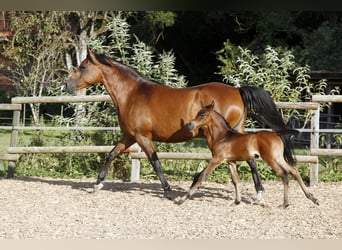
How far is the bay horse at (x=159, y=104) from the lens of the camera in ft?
23.6

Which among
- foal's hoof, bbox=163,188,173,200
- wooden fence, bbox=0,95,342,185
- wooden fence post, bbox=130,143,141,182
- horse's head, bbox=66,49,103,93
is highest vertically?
horse's head, bbox=66,49,103,93

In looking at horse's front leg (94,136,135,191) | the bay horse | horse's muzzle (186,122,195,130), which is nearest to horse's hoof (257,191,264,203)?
the bay horse

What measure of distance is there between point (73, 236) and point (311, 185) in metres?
4.66

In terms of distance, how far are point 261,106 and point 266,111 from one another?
0.08 metres

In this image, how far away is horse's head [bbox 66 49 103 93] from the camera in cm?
767

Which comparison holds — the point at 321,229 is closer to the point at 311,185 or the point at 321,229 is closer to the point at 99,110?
the point at 311,185

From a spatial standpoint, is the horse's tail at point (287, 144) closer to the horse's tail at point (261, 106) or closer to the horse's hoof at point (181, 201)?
the horse's tail at point (261, 106)

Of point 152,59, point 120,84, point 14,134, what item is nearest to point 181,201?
point 120,84

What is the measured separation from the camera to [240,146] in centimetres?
670

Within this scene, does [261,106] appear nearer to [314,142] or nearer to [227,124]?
[227,124]

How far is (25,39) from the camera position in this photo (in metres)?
17.0

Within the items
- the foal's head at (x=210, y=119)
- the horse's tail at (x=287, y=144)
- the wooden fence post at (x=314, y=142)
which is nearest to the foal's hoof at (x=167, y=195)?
the foal's head at (x=210, y=119)

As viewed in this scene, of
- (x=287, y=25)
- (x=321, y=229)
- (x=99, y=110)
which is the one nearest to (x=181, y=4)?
(x=321, y=229)

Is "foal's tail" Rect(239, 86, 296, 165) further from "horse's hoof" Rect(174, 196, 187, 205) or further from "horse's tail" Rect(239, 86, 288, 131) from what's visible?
"horse's hoof" Rect(174, 196, 187, 205)
